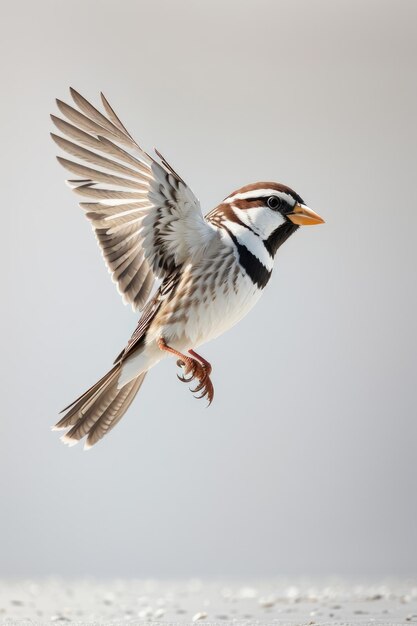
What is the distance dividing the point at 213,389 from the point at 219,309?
0.96 feet

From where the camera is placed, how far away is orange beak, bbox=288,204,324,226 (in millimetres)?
3504

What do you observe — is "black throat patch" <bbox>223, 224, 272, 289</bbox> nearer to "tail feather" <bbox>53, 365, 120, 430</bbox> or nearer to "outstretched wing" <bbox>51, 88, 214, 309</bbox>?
"outstretched wing" <bbox>51, 88, 214, 309</bbox>

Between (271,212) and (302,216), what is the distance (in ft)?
0.37

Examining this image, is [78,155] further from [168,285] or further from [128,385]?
[128,385]

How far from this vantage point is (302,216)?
3521 mm

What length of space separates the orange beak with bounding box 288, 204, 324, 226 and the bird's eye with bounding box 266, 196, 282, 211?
5 centimetres

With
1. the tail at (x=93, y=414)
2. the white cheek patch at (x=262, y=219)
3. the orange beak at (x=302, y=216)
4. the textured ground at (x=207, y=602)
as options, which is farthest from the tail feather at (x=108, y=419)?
the orange beak at (x=302, y=216)

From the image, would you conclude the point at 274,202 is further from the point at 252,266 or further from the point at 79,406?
the point at 79,406

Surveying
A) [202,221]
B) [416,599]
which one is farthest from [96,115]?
[416,599]

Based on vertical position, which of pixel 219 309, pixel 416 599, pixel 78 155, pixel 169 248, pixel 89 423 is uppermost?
pixel 78 155

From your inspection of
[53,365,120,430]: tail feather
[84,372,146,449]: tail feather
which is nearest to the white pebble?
[84,372,146,449]: tail feather

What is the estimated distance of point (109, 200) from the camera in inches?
141

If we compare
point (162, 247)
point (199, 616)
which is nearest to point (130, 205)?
point (162, 247)

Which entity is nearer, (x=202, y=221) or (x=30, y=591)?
(x=202, y=221)
